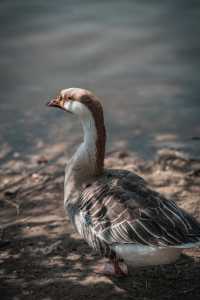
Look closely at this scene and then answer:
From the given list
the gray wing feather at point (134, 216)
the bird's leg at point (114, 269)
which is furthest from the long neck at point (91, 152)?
the bird's leg at point (114, 269)

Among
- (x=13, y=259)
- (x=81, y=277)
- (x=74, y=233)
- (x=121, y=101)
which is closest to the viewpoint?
(x=81, y=277)

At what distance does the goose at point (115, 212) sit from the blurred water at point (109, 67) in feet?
7.62

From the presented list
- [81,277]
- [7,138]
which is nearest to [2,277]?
[81,277]

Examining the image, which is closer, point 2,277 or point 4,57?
point 2,277

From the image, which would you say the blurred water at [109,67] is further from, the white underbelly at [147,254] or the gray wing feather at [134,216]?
the white underbelly at [147,254]

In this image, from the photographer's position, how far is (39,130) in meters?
8.46

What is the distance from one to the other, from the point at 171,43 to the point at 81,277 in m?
7.47

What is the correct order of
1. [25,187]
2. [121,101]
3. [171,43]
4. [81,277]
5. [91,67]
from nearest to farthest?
[81,277] → [25,187] → [121,101] → [91,67] → [171,43]

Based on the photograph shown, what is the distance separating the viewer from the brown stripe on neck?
5.17m

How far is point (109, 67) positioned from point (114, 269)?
6282mm

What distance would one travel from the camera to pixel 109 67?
10.5 m

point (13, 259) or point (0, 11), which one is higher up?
point (0, 11)

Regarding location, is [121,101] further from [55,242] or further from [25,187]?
[55,242]

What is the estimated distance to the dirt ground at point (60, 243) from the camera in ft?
15.2
